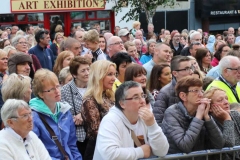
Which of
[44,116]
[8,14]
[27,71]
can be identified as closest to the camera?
[44,116]

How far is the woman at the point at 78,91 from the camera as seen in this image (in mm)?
6641

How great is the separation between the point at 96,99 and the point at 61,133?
0.68 m

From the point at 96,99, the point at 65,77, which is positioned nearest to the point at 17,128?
the point at 96,99

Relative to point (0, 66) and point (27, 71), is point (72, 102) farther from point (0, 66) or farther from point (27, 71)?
point (0, 66)

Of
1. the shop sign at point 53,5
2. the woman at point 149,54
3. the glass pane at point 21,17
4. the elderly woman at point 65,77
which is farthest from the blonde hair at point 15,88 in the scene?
the glass pane at point 21,17

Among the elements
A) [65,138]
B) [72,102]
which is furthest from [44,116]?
[72,102]

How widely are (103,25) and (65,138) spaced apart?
23740mm

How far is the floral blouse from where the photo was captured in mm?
6336

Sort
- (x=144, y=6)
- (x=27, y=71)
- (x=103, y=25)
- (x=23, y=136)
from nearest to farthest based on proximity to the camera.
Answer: (x=23, y=136), (x=27, y=71), (x=144, y=6), (x=103, y=25)

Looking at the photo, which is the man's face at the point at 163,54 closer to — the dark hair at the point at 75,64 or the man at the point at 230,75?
the man at the point at 230,75

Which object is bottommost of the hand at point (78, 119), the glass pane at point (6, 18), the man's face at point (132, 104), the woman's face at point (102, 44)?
the hand at point (78, 119)

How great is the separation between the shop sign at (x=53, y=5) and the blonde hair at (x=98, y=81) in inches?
795

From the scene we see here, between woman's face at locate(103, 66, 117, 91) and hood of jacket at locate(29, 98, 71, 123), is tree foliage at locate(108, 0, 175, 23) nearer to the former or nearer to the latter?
woman's face at locate(103, 66, 117, 91)

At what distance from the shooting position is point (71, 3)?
92.6ft
